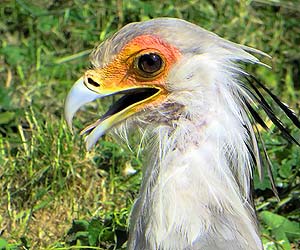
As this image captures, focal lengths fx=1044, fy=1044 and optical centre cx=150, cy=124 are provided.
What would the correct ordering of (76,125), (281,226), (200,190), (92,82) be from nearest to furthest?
(200,190)
(92,82)
(281,226)
(76,125)

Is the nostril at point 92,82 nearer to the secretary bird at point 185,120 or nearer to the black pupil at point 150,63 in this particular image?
the secretary bird at point 185,120

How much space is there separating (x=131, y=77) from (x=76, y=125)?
1814 millimetres

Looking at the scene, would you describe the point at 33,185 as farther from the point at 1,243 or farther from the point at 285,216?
the point at 285,216

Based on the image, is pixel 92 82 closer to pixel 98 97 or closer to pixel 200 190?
pixel 98 97

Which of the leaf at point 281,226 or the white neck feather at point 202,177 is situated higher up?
the white neck feather at point 202,177

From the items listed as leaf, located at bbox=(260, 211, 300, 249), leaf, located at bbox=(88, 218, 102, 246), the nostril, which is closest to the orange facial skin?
the nostril

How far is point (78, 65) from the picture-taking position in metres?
5.95

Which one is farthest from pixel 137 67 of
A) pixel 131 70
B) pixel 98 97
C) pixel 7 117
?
pixel 7 117

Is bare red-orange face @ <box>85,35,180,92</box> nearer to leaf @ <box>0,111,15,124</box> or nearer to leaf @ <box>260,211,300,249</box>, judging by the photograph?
leaf @ <box>260,211,300,249</box>

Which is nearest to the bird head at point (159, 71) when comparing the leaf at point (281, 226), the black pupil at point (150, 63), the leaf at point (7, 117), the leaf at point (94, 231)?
the black pupil at point (150, 63)

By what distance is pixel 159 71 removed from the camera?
3.38 m

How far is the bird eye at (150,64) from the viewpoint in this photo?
133 inches

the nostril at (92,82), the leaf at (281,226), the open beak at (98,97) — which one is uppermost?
the nostril at (92,82)

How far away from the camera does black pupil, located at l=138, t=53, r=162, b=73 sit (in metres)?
3.38
